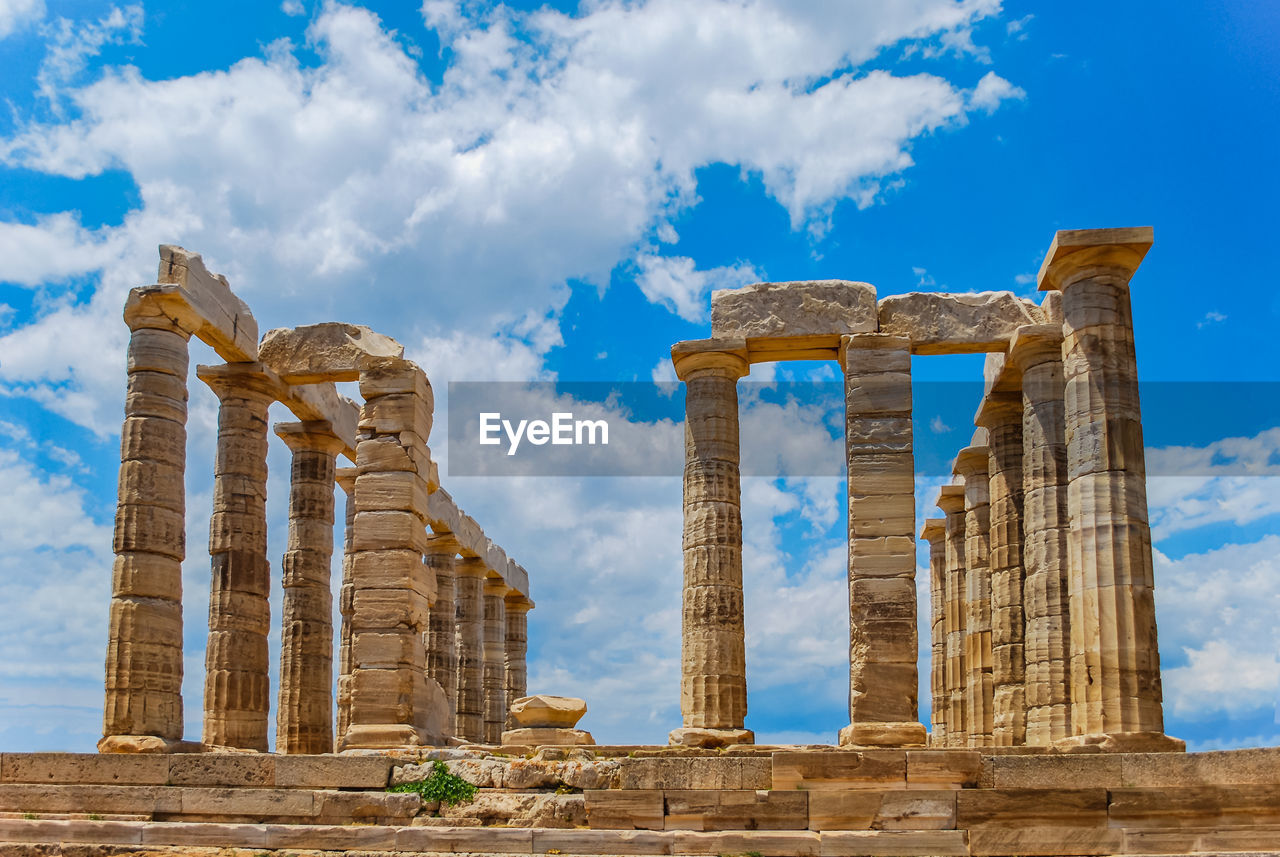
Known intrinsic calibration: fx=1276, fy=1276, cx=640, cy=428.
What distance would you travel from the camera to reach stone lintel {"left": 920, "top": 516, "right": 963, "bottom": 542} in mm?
37625

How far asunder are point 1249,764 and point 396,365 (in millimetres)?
15382

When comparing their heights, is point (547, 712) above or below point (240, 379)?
below

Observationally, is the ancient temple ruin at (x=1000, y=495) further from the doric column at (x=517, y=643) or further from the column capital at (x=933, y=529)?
the doric column at (x=517, y=643)

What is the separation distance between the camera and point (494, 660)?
141 feet

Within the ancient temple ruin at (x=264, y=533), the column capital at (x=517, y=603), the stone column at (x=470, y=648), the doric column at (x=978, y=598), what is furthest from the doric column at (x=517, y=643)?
the doric column at (x=978, y=598)

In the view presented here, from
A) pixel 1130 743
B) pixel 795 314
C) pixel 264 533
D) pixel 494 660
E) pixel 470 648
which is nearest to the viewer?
pixel 1130 743

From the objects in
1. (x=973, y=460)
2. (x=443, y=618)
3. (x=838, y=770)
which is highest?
(x=973, y=460)

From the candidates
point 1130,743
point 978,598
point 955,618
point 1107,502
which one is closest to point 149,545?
point 1107,502

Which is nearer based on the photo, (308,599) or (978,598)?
(308,599)

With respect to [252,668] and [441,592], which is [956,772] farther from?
[441,592]

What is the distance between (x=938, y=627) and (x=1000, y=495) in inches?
354

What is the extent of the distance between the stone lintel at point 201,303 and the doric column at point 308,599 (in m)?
3.85

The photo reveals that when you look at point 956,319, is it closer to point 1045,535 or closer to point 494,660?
point 1045,535

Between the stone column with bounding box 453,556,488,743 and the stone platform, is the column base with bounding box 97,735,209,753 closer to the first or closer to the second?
the stone platform
